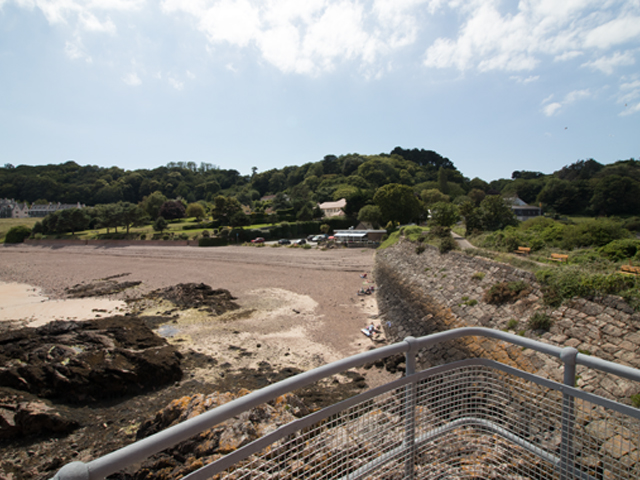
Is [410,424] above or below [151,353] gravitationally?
above

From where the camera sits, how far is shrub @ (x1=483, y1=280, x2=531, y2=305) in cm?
1151

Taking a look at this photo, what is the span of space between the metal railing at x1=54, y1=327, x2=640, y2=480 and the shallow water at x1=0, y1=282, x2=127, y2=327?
1864 centimetres

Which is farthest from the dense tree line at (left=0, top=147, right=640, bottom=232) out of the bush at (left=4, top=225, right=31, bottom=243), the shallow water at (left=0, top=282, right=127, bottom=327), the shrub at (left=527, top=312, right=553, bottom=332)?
the shallow water at (left=0, top=282, right=127, bottom=327)

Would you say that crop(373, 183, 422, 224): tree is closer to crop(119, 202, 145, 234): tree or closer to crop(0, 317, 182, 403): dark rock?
crop(119, 202, 145, 234): tree

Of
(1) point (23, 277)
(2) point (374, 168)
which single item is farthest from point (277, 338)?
(2) point (374, 168)

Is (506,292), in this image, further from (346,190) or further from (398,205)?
(346,190)

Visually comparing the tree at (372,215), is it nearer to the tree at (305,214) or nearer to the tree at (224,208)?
the tree at (305,214)

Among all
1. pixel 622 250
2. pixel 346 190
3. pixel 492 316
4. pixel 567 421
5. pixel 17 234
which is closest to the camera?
pixel 567 421

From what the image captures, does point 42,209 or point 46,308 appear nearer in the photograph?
point 46,308

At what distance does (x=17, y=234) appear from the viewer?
2112 inches

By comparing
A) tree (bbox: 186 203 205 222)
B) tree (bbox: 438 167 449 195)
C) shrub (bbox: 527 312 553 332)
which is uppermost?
tree (bbox: 438 167 449 195)

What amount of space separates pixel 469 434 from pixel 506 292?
437 inches

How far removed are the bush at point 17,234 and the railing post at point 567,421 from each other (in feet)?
237

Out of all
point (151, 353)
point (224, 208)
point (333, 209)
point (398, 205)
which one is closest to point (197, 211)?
point (224, 208)
